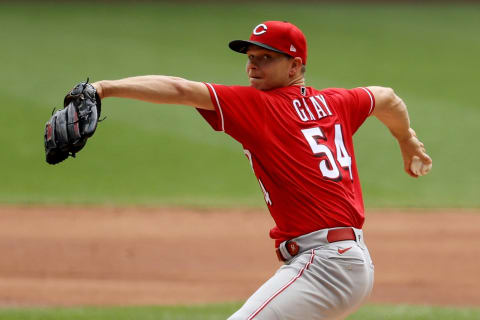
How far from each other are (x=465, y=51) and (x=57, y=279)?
13.9 meters

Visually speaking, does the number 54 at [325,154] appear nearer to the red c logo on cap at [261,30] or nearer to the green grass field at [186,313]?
the red c logo on cap at [261,30]

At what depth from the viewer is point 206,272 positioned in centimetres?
838

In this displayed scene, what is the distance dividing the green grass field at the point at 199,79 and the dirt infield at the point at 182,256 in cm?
83

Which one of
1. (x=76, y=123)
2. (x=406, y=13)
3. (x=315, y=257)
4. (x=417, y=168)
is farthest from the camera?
(x=406, y=13)

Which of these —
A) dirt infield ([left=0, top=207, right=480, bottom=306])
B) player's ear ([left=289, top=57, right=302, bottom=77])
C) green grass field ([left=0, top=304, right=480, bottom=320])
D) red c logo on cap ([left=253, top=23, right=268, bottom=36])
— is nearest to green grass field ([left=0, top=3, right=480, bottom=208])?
dirt infield ([left=0, top=207, right=480, bottom=306])

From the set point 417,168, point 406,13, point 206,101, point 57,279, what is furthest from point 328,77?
point 206,101

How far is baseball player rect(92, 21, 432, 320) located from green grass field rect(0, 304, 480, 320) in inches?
99.2

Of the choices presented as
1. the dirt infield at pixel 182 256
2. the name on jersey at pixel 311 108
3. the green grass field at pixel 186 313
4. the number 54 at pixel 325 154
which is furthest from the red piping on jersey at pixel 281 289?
the dirt infield at pixel 182 256

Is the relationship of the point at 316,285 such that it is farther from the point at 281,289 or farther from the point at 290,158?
the point at 290,158

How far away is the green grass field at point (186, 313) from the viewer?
655 cm

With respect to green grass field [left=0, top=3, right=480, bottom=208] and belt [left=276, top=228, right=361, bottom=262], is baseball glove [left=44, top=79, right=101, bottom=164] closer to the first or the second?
belt [left=276, top=228, right=361, bottom=262]

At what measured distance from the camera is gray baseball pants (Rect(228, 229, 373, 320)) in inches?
155

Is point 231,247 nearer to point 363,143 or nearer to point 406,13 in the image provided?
point 363,143

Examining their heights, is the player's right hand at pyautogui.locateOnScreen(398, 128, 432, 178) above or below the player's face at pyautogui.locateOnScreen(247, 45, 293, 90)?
below
